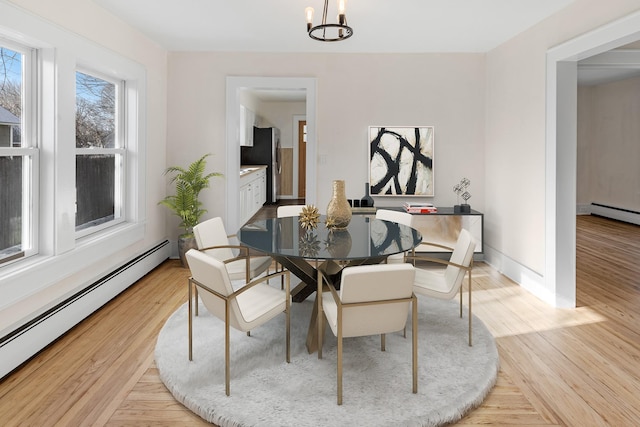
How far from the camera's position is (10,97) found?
109 inches

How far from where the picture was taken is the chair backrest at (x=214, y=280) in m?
2.20

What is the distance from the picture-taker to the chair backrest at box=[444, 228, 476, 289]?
2.76m

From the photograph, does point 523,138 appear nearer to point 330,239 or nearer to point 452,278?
point 452,278

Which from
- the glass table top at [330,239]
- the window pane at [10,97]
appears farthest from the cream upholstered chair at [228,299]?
the window pane at [10,97]

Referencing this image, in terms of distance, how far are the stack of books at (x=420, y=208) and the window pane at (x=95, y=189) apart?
3.08 m

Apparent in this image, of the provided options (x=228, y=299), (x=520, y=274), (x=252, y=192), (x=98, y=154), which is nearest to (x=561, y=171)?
(x=520, y=274)

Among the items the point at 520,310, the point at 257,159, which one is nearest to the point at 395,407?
the point at 520,310

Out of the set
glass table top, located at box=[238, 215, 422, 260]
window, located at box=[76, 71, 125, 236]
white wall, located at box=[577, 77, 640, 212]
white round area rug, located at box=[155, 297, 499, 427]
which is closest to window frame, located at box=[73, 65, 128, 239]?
window, located at box=[76, 71, 125, 236]

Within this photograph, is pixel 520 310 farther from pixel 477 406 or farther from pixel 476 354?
pixel 477 406

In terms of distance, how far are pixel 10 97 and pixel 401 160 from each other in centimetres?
384

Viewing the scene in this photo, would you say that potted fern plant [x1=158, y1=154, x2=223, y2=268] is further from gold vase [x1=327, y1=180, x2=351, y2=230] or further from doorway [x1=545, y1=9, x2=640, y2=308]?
doorway [x1=545, y1=9, x2=640, y2=308]

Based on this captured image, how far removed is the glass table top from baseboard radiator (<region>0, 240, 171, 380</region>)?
4.40 feet

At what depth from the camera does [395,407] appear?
213cm

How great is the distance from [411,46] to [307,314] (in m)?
3.24
